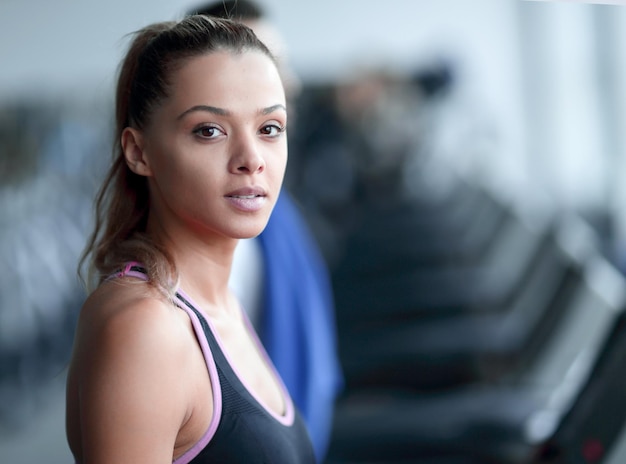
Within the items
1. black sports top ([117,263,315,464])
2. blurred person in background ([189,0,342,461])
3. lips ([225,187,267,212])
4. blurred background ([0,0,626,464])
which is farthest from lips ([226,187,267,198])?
blurred person in background ([189,0,342,461])

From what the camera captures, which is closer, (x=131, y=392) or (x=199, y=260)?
(x=131, y=392)

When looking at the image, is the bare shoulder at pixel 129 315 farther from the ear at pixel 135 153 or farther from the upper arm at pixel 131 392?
the ear at pixel 135 153

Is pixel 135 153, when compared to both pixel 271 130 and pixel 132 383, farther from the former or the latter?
pixel 132 383

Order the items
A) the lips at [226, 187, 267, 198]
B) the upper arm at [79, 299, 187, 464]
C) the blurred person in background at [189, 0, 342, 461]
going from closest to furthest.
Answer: the upper arm at [79, 299, 187, 464] → the lips at [226, 187, 267, 198] → the blurred person in background at [189, 0, 342, 461]

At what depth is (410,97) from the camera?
26.5 feet

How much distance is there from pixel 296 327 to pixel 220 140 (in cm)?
88

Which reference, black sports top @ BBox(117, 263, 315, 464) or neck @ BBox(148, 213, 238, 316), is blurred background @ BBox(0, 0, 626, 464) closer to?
neck @ BBox(148, 213, 238, 316)

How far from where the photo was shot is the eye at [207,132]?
0.81 metres

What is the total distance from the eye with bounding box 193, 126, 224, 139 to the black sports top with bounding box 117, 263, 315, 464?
5.6 inches

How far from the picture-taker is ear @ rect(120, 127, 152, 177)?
85 centimetres

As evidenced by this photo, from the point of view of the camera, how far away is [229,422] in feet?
2.60

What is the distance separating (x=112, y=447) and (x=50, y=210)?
12.0 feet

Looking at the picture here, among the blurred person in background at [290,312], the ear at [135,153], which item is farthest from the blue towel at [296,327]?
the ear at [135,153]

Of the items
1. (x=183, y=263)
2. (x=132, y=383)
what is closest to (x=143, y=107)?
(x=183, y=263)
